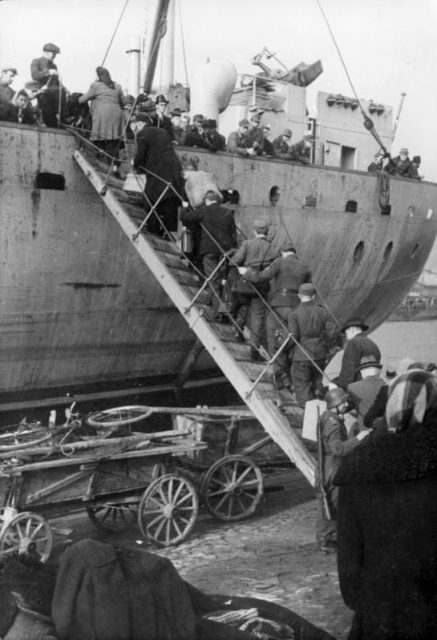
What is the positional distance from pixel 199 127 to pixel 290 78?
23.9 feet

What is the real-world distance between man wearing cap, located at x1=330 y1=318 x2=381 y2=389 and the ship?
175 inches

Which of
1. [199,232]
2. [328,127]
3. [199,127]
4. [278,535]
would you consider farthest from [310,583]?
[328,127]

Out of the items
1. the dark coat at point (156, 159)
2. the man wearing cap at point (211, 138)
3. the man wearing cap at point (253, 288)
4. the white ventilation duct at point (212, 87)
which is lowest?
the man wearing cap at point (253, 288)

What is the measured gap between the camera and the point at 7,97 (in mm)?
11125

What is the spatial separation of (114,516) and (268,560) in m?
1.93

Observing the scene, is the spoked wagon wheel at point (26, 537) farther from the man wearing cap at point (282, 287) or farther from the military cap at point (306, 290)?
the military cap at point (306, 290)

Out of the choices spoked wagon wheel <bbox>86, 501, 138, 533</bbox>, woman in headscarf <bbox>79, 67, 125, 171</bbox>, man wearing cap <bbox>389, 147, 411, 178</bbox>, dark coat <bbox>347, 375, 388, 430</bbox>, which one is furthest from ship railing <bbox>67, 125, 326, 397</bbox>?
man wearing cap <bbox>389, 147, 411, 178</bbox>

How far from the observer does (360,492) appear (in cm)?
352

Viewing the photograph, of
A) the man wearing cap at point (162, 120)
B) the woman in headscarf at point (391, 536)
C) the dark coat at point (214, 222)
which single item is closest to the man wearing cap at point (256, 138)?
the man wearing cap at point (162, 120)

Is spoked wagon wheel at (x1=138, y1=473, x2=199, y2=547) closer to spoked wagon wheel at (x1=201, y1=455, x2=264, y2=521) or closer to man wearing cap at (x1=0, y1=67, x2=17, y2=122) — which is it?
spoked wagon wheel at (x1=201, y1=455, x2=264, y2=521)

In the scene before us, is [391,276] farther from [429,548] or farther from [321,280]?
[429,548]

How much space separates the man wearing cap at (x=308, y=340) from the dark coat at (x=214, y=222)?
1305 mm

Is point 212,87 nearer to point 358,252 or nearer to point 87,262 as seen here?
point 358,252

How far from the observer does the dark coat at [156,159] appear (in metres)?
10.1
